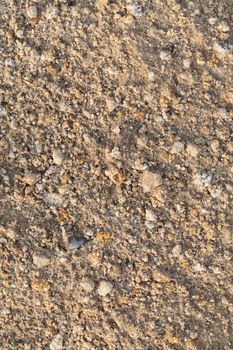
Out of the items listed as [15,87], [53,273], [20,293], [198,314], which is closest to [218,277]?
[198,314]

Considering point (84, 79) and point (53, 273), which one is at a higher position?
point (84, 79)

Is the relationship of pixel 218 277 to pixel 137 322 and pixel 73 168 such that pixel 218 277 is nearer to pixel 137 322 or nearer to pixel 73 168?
pixel 137 322

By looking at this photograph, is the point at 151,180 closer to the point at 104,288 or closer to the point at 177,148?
the point at 177,148

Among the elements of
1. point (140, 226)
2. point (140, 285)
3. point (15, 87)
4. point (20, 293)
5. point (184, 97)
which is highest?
point (184, 97)

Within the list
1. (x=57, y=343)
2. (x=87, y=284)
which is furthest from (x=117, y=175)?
(x=57, y=343)

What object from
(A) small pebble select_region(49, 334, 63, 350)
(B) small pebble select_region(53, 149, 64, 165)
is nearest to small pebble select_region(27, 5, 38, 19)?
(B) small pebble select_region(53, 149, 64, 165)

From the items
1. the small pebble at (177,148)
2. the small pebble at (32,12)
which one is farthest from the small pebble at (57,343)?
the small pebble at (32,12)

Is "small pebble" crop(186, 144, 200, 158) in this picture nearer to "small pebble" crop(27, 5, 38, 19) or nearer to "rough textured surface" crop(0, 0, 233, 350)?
"rough textured surface" crop(0, 0, 233, 350)

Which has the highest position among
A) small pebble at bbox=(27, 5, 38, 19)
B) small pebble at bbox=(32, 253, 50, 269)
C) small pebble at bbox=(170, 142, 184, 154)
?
small pebble at bbox=(27, 5, 38, 19)

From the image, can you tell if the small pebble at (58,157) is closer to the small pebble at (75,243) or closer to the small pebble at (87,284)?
the small pebble at (75,243)
